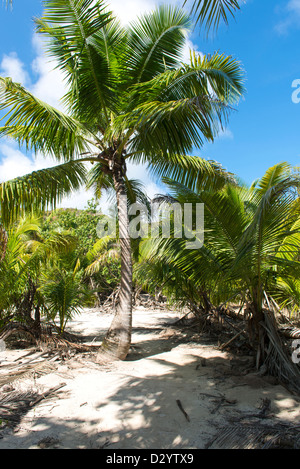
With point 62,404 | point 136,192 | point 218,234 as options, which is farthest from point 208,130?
point 62,404

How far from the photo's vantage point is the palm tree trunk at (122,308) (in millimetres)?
6012

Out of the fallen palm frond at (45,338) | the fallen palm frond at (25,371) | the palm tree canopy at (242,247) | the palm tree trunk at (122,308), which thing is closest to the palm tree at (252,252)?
the palm tree canopy at (242,247)

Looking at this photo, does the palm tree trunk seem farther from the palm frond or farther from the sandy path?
the palm frond

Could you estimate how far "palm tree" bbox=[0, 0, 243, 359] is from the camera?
524 centimetres

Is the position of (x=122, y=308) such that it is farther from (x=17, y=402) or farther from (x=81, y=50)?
(x=81, y=50)

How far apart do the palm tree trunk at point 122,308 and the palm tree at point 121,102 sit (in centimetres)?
2

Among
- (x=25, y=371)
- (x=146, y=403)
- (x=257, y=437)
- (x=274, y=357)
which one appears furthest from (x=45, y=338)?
(x=257, y=437)

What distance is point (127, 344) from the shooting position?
19.8 ft

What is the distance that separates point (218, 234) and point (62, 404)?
11.1 feet

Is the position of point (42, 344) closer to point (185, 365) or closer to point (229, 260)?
point (185, 365)

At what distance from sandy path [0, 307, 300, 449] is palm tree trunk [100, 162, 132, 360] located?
0.30m

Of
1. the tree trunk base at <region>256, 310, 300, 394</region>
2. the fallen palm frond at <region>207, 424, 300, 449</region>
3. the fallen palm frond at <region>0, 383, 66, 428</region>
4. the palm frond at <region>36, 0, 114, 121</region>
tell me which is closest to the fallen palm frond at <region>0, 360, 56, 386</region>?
the fallen palm frond at <region>0, 383, 66, 428</region>

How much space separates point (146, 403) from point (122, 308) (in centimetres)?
220

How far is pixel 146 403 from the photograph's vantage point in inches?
162
